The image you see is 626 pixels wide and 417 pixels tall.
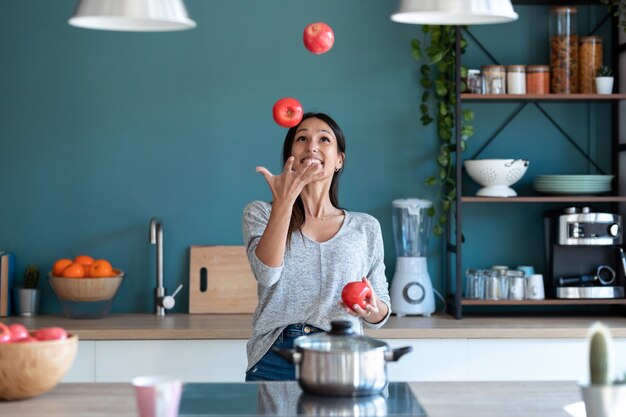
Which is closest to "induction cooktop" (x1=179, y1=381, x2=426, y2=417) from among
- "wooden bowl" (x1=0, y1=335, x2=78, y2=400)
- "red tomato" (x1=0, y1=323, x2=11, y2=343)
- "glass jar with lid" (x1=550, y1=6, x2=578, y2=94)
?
"wooden bowl" (x1=0, y1=335, x2=78, y2=400)

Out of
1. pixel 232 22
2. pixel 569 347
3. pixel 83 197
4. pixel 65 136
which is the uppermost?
pixel 232 22

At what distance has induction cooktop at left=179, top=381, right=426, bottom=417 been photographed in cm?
204

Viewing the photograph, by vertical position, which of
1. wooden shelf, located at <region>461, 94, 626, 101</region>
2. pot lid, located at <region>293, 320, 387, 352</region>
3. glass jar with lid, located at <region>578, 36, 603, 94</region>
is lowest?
pot lid, located at <region>293, 320, 387, 352</region>

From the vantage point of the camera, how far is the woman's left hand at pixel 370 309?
2683mm

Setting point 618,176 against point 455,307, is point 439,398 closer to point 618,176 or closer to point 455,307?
point 455,307

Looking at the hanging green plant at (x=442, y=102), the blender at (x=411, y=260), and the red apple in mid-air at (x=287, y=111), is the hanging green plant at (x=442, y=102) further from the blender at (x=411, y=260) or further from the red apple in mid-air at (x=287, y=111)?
the red apple in mid-air at (x=287, y=111)

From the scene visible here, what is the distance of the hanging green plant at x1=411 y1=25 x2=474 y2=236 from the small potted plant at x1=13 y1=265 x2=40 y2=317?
5.64 ft

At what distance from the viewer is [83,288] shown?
4016 millimetres

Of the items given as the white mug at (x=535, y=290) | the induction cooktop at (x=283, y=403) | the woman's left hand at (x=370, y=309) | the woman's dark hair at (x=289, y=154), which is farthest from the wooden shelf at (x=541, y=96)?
the induction cooktop at (x=283, y=403)

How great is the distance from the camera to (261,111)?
14.2 ft

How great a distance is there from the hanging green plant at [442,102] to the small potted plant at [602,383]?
237 cm

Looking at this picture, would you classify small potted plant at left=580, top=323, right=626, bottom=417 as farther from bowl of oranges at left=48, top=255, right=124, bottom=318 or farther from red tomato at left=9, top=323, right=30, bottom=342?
bowl of oranges at left=48, top=255, right=124, bottom=318

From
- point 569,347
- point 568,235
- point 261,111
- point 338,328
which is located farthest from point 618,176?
point 338,328

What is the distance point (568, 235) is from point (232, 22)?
→ 171 cm
